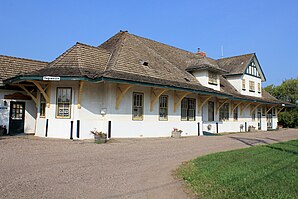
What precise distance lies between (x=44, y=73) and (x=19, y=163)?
689 cm

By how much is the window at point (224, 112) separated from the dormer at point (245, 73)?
3.63 m

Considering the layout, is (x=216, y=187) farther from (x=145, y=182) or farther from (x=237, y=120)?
(x=237, y=120)

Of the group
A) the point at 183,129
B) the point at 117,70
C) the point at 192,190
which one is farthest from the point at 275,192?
the point at 183,129

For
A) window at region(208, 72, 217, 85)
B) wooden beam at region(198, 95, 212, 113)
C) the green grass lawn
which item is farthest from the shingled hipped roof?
the green grass lawn

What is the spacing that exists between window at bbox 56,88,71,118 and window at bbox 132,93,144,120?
Answer: 11.9 feet

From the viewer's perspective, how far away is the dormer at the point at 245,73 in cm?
2671

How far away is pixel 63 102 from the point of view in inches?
558

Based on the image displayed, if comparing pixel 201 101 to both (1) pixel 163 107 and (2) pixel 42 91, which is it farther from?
(2) pixel 42 91

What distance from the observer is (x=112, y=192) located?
16.7 feet

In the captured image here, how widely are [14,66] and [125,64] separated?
7.30 m

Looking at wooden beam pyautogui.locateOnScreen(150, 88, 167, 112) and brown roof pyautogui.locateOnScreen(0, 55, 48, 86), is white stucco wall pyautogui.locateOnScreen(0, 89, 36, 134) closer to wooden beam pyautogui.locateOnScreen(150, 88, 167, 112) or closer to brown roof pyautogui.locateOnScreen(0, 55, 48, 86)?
brown roof pyautogui.locateOnScreen(0, 55, 48, 86)

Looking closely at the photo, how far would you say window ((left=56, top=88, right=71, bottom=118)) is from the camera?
14056 mm

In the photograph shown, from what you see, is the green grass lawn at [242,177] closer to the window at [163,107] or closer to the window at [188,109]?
the window at [163,107]

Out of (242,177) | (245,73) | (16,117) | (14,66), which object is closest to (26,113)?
(16,117)
